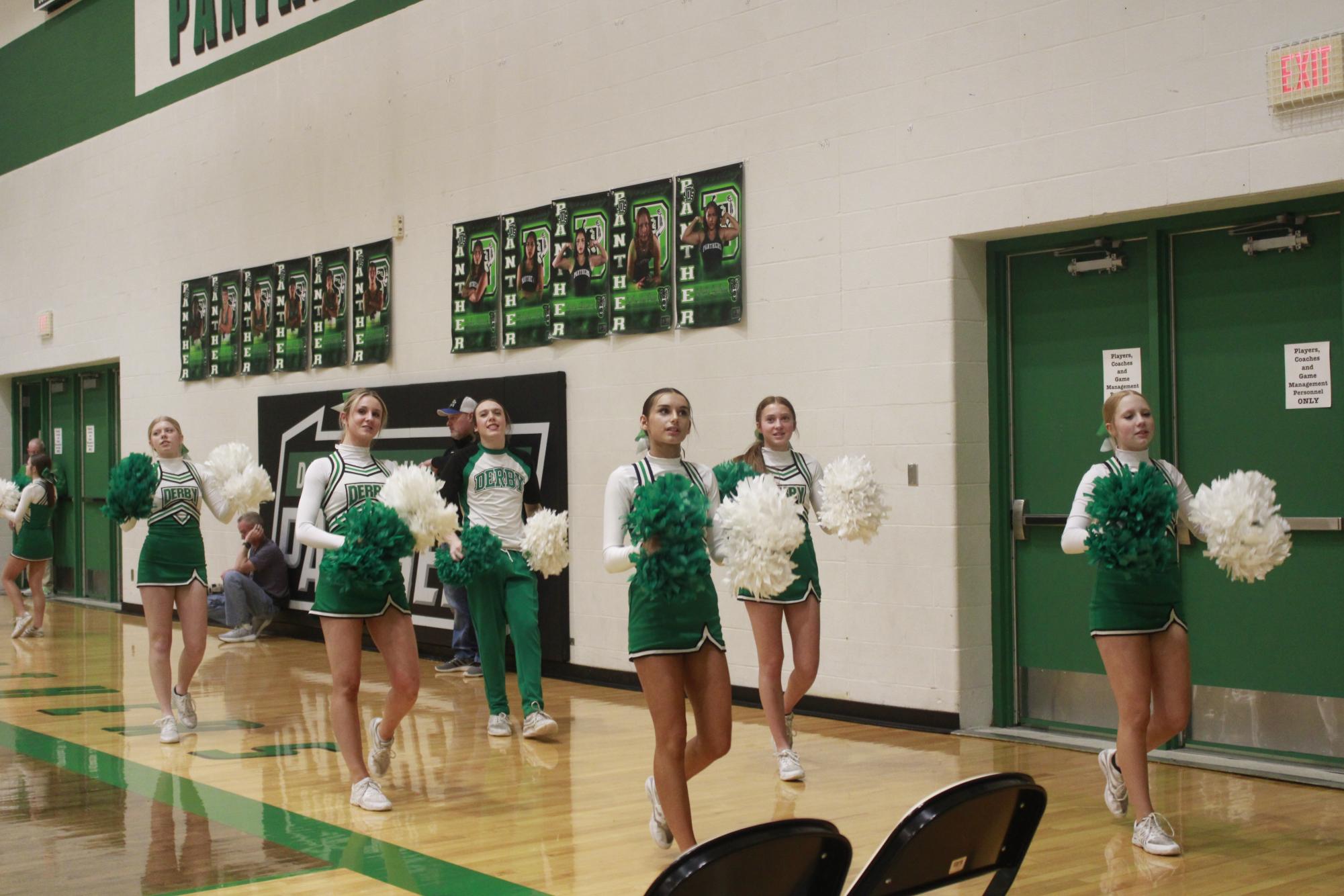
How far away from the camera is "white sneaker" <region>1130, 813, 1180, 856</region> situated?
4594 millimetres

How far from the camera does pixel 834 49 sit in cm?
736

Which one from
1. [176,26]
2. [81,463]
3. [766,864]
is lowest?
[766,864]

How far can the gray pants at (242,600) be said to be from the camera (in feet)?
37.3

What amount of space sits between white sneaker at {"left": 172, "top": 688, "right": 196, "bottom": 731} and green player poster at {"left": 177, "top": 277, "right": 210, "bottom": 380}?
6220 millimetres

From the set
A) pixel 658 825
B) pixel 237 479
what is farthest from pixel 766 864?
pixel 237 479

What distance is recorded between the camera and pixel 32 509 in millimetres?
11672

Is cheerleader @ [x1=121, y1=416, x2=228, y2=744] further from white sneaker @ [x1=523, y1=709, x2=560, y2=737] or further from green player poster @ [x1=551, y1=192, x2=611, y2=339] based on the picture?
green player poster @ [x1=551, y1=192, x2=611, y2=339]

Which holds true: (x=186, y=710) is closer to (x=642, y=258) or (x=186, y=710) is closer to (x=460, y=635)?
(x=460, y=635)

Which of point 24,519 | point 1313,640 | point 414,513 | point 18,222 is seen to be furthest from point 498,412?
point 18,222

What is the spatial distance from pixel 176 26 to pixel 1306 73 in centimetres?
1093

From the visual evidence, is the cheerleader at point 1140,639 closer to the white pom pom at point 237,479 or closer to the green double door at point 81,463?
the white pom pom at point 237,479

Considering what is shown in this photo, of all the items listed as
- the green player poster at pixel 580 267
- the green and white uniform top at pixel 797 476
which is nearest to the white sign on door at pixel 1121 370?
the green and white uniform top at pixel 797 476

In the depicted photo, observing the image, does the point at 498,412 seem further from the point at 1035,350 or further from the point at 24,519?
the point at 24,519

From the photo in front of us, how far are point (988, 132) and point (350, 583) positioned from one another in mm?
3690
